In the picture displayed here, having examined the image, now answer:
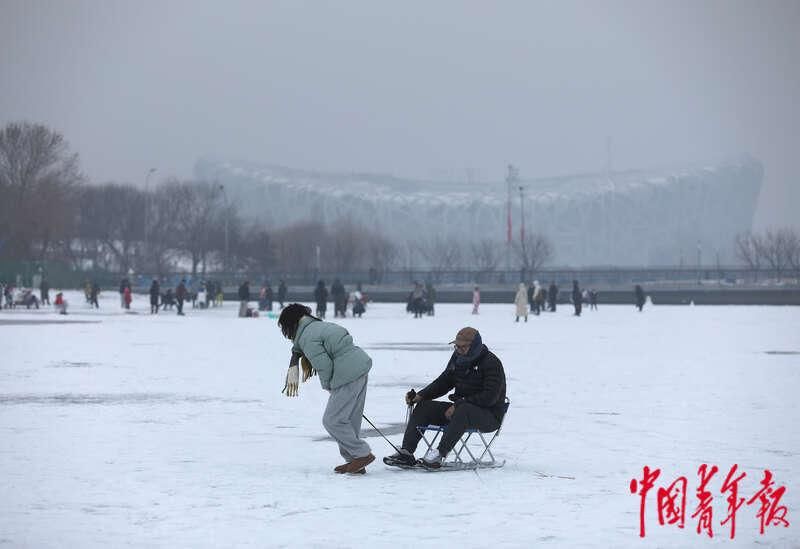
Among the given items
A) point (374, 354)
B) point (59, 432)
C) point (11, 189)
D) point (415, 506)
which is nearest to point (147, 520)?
point (415, 506)

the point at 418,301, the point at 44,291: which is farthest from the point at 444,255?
the point at 418,301

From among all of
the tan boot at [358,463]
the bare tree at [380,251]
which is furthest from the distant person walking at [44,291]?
the bare tree at [380,251]

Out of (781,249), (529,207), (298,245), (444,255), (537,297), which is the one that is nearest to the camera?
(537,297)

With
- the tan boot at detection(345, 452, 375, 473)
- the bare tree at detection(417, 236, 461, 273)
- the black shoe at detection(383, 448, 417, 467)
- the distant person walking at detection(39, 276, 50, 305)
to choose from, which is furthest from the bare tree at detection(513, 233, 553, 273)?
the tan boot at detection(345, 452, 375, 473)

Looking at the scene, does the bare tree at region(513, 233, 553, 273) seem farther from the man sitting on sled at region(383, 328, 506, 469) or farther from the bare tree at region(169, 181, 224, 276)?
the man sitting on sled at region(383, 328, 506, 469)

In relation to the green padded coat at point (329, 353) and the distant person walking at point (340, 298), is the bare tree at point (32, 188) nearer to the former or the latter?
the distant person walking at point (340, 298)

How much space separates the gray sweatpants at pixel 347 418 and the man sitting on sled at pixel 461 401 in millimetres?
309

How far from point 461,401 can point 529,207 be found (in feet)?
574

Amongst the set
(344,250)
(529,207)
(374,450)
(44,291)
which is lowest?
(374,450)

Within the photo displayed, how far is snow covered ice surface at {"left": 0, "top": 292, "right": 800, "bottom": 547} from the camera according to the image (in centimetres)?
A: 736

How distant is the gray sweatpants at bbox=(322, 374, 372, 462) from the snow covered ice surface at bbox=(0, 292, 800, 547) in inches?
8.4

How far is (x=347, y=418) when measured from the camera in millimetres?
9539

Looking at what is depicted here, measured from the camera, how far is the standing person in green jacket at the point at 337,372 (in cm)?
945

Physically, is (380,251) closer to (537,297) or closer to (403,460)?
(537,297)
